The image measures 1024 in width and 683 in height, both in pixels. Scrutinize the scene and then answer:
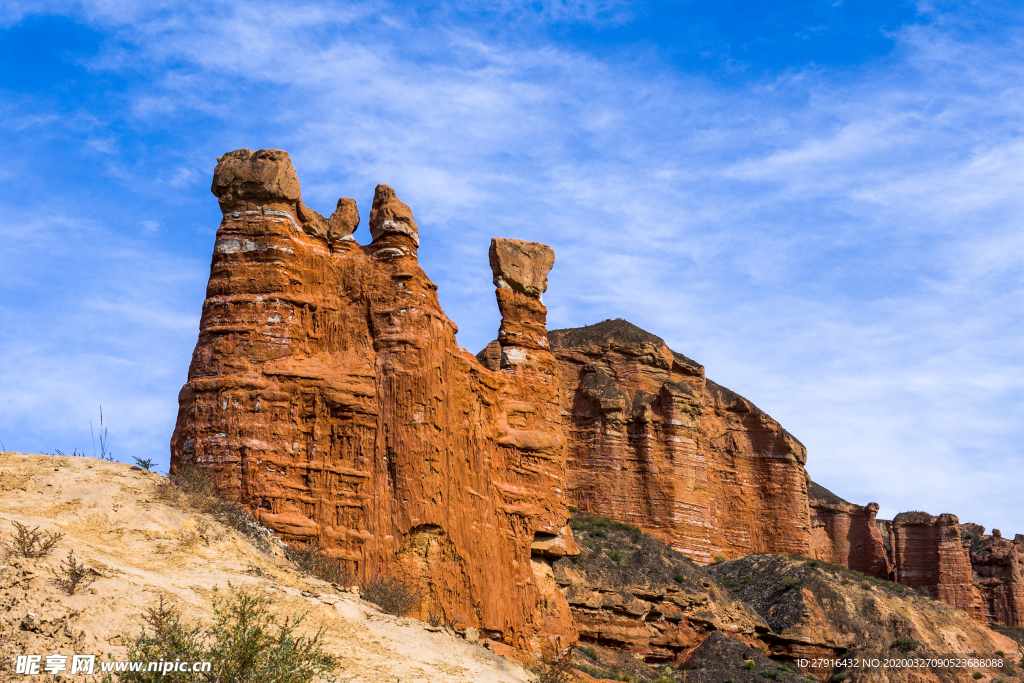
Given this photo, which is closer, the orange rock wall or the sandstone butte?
the sandstone butte

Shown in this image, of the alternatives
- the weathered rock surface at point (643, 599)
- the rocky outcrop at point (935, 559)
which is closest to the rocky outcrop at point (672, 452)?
the weathered rock surface at point (643, 599)

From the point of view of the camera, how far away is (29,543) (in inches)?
447

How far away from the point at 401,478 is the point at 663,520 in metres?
32.9

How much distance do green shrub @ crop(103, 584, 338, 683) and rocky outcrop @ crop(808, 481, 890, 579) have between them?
63.1 m

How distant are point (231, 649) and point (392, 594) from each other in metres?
5.17

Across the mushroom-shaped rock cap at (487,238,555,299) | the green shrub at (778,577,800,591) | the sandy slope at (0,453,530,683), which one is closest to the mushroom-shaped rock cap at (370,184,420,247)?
the mushroom-shaped rock cap at (487,238,555,299)

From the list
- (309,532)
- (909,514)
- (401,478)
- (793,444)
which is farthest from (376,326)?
(909,514)

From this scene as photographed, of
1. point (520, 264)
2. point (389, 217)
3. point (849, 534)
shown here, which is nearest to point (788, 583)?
point (520, 264)

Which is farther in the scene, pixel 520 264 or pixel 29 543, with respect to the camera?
pixel 520 264

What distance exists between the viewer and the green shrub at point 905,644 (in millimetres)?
41062

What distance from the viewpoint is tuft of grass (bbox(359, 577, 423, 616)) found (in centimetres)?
1523

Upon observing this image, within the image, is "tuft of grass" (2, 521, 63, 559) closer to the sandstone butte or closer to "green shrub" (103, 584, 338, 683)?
"green shrub" (103, 584, 338, 683)

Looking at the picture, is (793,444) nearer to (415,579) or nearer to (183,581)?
(415,579)

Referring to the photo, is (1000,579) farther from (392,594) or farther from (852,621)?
(392,594)
